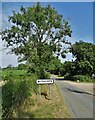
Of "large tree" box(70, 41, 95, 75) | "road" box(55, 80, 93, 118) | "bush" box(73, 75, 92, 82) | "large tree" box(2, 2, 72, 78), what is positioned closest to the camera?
"road" box(55, 80, 93, 118)

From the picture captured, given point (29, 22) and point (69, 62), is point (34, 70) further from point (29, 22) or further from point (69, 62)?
point (69, 62)

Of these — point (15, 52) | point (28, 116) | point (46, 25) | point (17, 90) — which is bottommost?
point (28, 116)

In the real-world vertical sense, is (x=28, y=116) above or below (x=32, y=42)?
below

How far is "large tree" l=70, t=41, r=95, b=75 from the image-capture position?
7836 cm

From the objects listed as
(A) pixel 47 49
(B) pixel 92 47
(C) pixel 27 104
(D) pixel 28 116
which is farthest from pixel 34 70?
(B) pixel 92 47

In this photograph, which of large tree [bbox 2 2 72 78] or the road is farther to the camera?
large tree [bbox 2 2 72 78]

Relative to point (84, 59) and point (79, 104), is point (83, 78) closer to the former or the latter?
point (84, 59)

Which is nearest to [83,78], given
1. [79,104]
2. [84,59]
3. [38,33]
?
[84,59]

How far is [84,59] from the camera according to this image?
79.1 metres

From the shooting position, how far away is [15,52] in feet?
142

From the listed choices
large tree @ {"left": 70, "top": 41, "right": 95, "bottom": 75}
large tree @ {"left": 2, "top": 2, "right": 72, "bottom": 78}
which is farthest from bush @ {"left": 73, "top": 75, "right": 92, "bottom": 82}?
large tree @ {"left": 2, "top": 2, "right": 72, "bottom": 78}

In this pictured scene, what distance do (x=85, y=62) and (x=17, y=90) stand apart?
65.9m

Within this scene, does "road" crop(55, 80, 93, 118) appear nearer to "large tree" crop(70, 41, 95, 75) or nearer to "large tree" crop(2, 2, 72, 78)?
"large tree" crop(2, 2, 72, 78)

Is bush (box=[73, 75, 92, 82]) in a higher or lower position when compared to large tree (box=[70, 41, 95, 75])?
lower
